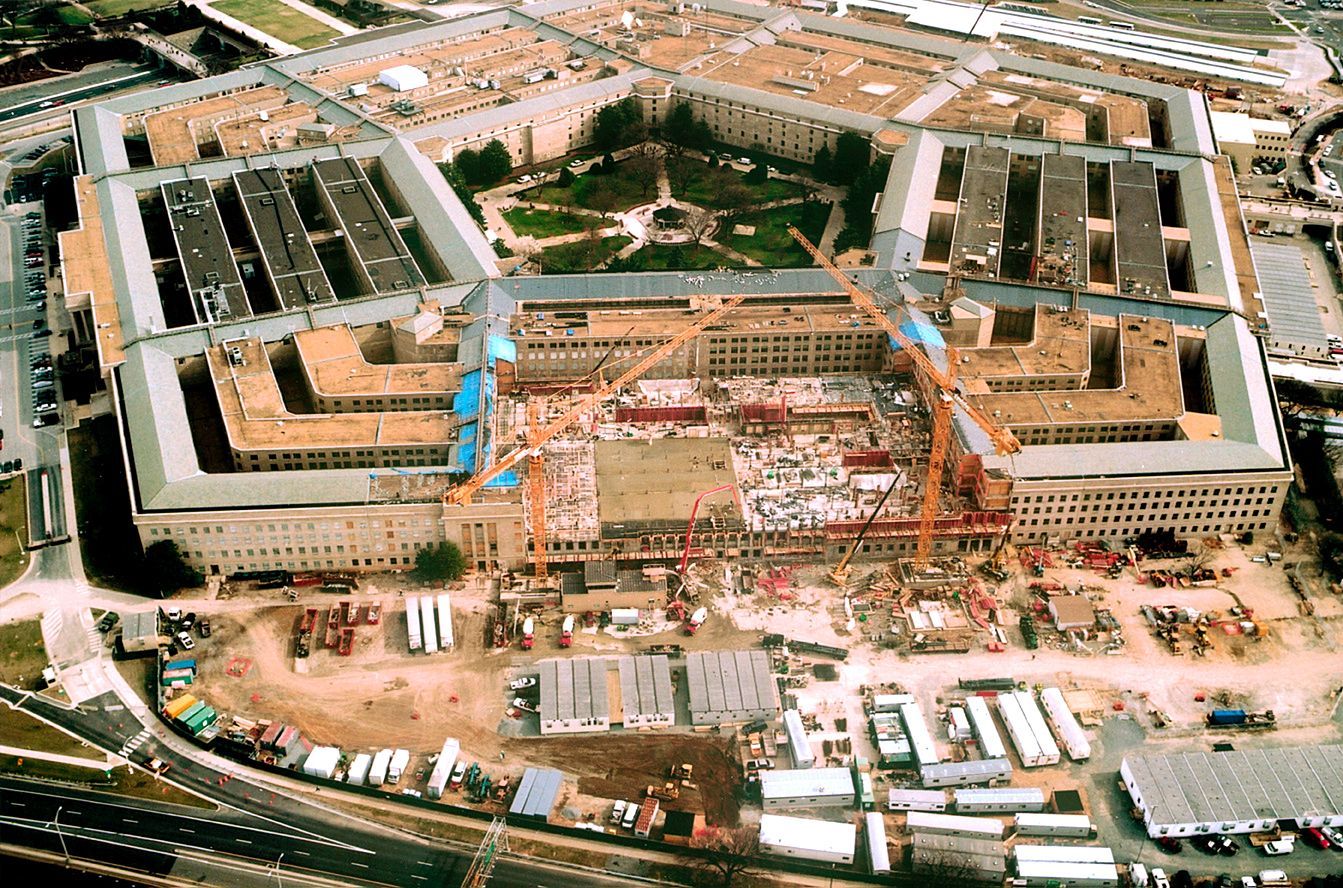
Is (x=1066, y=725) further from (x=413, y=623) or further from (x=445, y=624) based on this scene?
(x=413, y=623)

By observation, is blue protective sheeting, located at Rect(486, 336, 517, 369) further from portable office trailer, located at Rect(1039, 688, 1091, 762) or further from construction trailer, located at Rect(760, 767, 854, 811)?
portable office trailer, located at Rect(1039, 688, 1091, 762)

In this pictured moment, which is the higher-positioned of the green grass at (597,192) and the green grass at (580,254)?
the green grass at (597,192)

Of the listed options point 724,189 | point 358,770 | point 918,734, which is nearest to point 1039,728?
point 918,734

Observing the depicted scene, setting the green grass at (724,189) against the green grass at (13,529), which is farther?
the green grass at (724,189)

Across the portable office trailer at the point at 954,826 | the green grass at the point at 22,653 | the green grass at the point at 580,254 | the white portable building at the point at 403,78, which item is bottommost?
the green grass at the point at 22,653

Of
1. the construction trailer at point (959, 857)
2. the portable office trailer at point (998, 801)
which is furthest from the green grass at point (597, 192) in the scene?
the construction trailer at point (959, 857)

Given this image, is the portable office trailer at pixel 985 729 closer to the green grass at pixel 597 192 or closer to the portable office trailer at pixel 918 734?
the portable office trailer at pixel 918 734

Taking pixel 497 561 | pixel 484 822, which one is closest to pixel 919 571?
pixel 497 561
